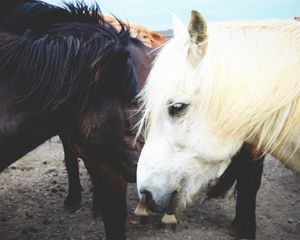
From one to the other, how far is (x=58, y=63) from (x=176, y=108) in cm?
86

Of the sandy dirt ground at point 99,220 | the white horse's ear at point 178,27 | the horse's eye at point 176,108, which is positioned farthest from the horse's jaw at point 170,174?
the sandy dirt ground at point 99,220

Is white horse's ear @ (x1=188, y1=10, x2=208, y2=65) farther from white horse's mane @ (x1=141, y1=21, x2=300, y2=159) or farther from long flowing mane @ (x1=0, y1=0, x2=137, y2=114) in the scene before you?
long flowing mane @ (x1=0, y1=0, x2=137, y2=114)

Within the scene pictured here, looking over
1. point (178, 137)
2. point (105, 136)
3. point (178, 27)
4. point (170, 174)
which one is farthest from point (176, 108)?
point (105, 136)

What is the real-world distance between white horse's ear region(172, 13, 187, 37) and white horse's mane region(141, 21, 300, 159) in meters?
0.18

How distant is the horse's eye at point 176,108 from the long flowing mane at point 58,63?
690 millimetres

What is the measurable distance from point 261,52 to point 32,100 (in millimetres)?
1311

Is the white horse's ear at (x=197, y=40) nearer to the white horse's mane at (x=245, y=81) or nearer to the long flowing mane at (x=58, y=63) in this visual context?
the white horse's mane at (x=245, y=81)

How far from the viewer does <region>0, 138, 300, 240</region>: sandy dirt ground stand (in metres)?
3.49

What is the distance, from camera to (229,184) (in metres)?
1.98

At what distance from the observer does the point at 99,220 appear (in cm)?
373

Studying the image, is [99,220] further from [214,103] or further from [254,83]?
[254,83]

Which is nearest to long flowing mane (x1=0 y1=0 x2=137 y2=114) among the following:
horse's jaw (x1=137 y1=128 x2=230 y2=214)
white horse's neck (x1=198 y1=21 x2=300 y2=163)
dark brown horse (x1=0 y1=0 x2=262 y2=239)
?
dark brown horse (x1=0 y1=0 x2=262 y2=239)

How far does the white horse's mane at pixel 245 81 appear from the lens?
152 cm

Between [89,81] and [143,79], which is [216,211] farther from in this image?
[89,81]
